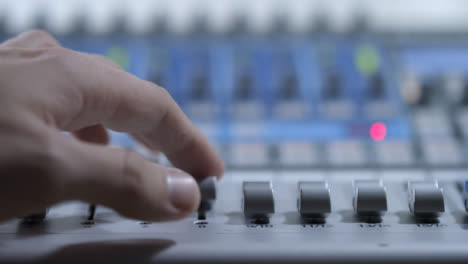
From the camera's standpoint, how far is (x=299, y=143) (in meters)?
0.76

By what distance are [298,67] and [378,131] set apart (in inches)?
10.9

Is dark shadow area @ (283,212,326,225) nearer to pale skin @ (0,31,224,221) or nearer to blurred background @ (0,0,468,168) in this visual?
pale skin @ (0,31,224,221)

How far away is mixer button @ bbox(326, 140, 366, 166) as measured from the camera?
2.33 ft

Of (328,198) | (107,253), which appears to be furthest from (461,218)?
(107,253)

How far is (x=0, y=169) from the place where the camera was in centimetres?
30

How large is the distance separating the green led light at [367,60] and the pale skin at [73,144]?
0.63 meters


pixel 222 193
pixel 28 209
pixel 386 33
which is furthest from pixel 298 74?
pixel 28 209

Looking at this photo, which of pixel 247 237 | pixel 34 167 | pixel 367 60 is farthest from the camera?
pixel 367 60

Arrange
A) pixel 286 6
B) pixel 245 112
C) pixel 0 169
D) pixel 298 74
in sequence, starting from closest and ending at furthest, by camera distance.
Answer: pixel 0 169 → pixel 245 112 → pixel 298 74 → pixel 286 6

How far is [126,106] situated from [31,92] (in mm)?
120

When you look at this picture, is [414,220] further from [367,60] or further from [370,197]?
[367,60]

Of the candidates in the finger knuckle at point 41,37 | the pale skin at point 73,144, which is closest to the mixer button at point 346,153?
the pale skin at point 73,144

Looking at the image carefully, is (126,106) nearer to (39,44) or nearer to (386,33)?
(39,44)

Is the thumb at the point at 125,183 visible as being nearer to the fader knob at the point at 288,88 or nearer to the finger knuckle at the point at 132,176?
the finger knuckle at the point at 132,176
